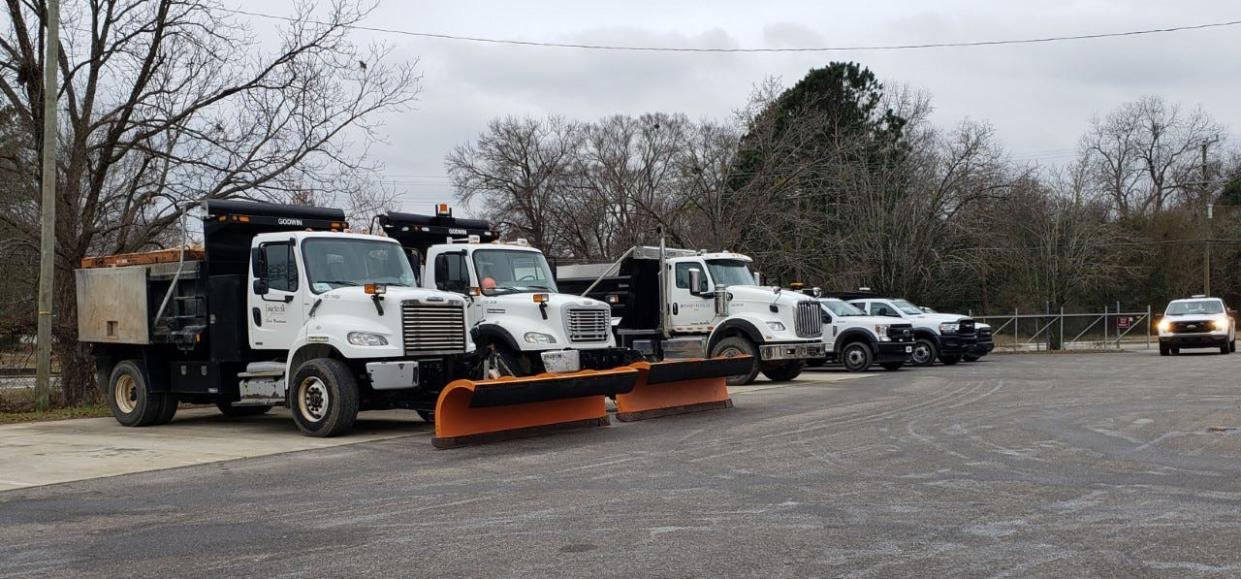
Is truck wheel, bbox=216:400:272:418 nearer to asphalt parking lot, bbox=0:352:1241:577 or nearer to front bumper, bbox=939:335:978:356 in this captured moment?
asphalt parking lot, bbox=0:352:1241:577

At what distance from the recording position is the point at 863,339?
28.4 m

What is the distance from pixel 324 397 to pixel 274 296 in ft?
5.22

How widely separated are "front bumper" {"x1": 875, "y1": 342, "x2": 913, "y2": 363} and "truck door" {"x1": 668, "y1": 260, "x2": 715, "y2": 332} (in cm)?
683

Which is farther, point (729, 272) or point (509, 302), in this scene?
point (729, 272)

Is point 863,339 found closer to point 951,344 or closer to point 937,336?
point 937,336

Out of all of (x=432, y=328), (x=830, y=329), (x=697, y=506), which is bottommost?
(x=697, y=506)

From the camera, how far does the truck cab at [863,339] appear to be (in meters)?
28.0

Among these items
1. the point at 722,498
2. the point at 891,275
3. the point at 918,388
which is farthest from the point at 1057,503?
the point at 891,275

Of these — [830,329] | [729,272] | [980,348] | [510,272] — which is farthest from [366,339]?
[980,348]


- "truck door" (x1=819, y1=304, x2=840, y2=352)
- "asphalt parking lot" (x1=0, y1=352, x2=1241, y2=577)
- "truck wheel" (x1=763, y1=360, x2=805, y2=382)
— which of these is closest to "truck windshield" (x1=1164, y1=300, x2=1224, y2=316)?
"truck door" (x1=819, y1=304, x2=840, y2=352)

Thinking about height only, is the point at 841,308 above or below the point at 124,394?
above

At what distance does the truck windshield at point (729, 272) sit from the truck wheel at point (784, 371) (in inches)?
75.9

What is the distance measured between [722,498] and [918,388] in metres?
13.3

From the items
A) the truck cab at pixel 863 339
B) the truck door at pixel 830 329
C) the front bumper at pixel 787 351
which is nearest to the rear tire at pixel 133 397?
the front bumper at pixel 787 351
